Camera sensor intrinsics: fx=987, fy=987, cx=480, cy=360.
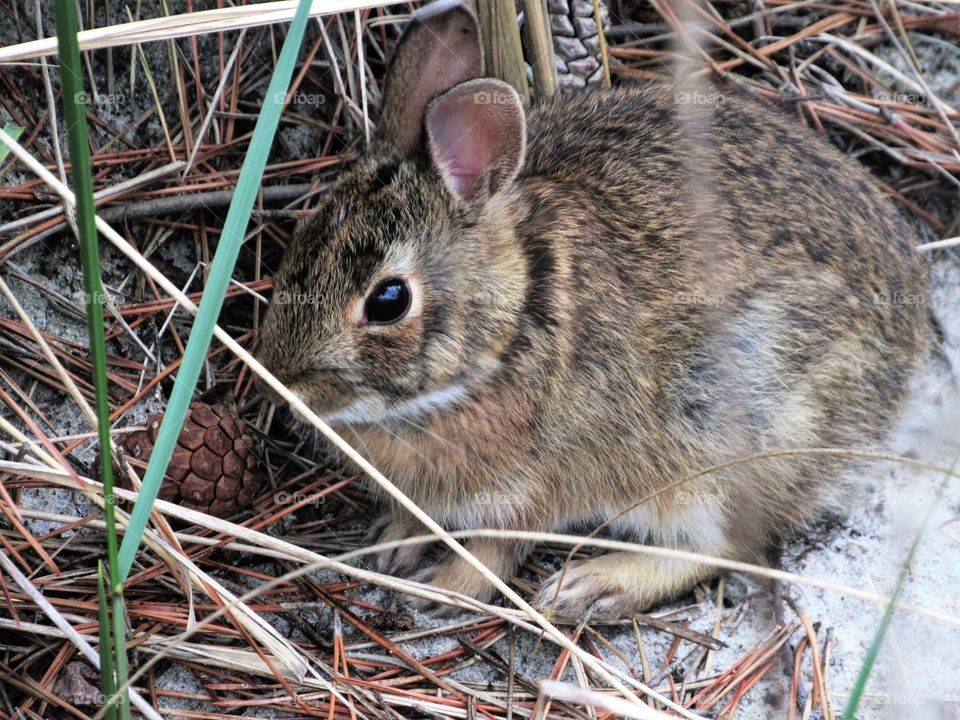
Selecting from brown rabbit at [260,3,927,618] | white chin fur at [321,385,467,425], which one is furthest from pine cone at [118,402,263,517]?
white chin fur at [321,385,467,425]

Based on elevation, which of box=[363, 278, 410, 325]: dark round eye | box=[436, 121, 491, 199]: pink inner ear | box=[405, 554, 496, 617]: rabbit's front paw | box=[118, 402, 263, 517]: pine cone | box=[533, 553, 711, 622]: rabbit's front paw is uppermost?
box=[436, 121, 491, 199]: pink inner ear

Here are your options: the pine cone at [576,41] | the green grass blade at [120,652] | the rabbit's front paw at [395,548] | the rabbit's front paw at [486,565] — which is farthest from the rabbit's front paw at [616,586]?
the pine cone at [576,41]

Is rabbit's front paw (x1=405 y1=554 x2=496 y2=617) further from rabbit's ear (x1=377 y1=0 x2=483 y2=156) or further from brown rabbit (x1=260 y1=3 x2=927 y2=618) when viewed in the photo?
rabbit's ear (x1=377 y1=0 x2=483 y2=156)

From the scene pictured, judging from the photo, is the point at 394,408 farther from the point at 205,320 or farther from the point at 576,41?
the point at 576,41

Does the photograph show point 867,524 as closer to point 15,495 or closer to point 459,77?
point 459,77

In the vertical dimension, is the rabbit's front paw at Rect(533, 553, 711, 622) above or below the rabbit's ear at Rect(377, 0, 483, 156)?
below

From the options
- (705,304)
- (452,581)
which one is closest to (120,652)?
(452,581)

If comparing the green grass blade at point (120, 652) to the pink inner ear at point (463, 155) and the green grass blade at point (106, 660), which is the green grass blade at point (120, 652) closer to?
the green grass blade at point (106, 660)
